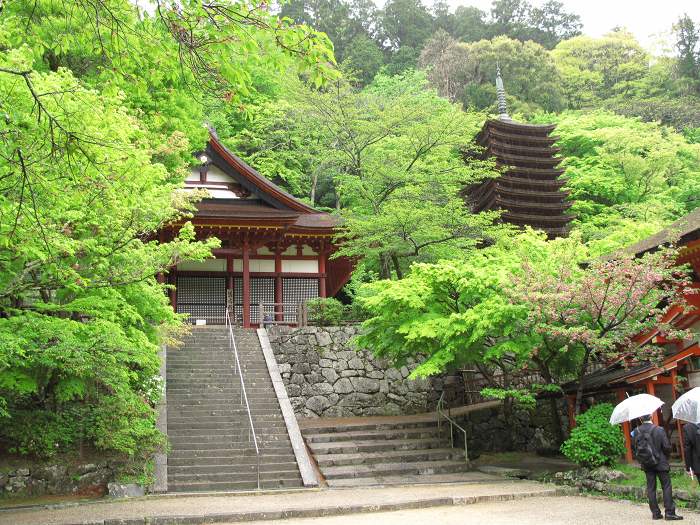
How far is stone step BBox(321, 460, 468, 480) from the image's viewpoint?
45.3 feet

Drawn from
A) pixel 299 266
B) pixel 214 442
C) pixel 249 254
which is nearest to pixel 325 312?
pixel 299 266

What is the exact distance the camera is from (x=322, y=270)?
79.1 feet

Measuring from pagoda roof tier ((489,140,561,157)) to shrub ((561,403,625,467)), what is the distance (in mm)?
24063

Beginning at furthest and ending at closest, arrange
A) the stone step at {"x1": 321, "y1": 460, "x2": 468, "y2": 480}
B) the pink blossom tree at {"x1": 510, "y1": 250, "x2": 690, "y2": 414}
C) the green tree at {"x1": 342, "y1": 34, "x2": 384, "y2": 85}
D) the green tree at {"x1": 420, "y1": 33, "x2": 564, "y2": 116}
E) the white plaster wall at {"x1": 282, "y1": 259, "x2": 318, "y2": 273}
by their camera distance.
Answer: the green tree at {"x1": 342, "y1": 34, "x2": 384, "y2": 85} → the green tree at {"x1": 420, "y1": 33, "x2": 564, "y2": 116} → the white plaster wall at {"x1": 282, "y1": 259, "x2": 318, "y2": 273} → the stone step at {"x1": 321, "y1": 460, "x2": 468, "y2": 480} → the pink blossom tree at {"x1": 510, "y1": 250, "x2": 690, "y2": 414}

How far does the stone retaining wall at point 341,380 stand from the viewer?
1916 centimetres

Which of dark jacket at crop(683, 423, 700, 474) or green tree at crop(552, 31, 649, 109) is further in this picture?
green tree at crop(552, 31, 649, 109)

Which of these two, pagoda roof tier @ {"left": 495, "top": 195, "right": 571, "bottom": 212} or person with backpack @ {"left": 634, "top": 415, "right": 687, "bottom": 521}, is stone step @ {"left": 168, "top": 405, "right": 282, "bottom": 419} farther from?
pagoda roof tier @ {"left": 495, "top": 195, "right": 571, "bottom": 212}

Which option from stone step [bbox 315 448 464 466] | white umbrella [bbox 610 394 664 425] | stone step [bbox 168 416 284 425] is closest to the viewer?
white umbrella [bbox 610 394 664 425]

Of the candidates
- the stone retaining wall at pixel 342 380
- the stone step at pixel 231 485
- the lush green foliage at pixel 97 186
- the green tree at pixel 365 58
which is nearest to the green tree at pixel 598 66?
the green tree at pixel 365 58

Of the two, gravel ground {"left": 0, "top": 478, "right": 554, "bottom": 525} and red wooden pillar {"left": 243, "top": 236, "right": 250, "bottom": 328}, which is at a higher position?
red wooden pillar {"left": 243, "top": 236, "right": 250, "bottom": 328}

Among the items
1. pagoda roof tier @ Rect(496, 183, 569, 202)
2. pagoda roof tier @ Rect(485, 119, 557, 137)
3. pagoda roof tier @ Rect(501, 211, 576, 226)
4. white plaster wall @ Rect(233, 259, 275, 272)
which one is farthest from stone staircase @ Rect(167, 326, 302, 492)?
pagoda roof tier @ Rect(485, 119, 557, 137)

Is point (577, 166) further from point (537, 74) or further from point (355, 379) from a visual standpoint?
point (355, 379)

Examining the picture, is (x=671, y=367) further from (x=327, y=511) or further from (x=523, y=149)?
(x=523, y=149)

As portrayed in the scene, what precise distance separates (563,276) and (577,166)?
82.3 feet
